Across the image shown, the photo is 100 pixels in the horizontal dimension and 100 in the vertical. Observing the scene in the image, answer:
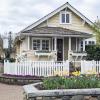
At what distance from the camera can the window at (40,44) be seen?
34812 millimetres

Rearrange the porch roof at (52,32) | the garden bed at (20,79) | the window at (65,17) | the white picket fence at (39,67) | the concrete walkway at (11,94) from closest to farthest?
the concrete walkway at (11,94), the garden bed at (20,79), the white picket fence at (39,67), the porch roof at (52,32), the window at (65,17)

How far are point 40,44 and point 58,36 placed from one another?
2073mm

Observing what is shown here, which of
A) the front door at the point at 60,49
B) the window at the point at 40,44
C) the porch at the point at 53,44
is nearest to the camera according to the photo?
the porch at the point at 53,44

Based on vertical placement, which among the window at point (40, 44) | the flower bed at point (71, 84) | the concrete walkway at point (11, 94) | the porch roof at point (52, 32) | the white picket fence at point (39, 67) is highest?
the porch roof at point (52, 32)

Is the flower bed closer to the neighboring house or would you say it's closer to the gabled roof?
the neighboring house

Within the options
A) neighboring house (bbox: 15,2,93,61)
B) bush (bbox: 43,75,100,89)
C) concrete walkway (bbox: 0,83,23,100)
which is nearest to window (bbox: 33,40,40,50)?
neighboring house (bbox: 15,2,93,61)

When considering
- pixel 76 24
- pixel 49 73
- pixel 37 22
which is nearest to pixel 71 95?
pixel 49 73

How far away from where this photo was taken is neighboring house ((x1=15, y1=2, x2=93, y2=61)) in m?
33.2

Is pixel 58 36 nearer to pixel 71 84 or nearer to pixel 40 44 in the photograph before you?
pixel 40 44

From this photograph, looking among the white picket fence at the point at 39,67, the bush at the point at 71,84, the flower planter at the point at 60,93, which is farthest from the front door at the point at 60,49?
the flower planter at the point at 60,93

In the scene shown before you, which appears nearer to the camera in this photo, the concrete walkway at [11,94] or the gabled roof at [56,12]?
the concrete walkway at [11,94]

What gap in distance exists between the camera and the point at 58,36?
3375 centimetres

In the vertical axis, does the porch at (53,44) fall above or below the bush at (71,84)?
above

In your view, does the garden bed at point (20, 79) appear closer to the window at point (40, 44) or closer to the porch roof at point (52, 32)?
the porch roof at point (52, 32)
